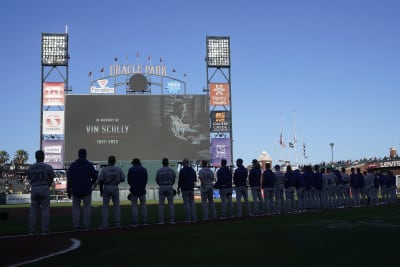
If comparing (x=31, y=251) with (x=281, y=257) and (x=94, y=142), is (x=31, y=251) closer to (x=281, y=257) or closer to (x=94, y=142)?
(x=281, y=257)

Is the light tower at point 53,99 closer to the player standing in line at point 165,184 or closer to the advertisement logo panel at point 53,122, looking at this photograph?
the advertisement logo panel at point 53,122

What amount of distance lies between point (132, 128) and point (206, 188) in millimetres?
31615

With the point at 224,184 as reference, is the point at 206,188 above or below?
below

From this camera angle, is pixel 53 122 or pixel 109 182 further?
pixel 53 122

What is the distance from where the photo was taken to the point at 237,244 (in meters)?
7.90

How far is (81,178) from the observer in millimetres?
11812

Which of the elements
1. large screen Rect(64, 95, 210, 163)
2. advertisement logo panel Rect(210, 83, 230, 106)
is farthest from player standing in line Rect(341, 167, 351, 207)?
advertisement logo panel Rect(210, 83, 230, 106)

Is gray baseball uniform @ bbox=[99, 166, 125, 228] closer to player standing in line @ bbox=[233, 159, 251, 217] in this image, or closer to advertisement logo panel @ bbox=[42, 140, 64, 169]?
player standing in line @ bbox=[233, 159, 251, 217]

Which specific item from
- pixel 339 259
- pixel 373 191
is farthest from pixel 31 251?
pixel 373 191

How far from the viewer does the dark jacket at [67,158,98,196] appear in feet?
38.6

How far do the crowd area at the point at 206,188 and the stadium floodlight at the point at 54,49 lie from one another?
1422 inches

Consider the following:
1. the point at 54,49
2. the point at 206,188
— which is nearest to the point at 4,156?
the point at 54,49

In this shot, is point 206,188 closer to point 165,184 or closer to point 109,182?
point 165,184

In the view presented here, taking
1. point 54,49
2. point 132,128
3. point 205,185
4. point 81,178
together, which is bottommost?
point 205,185
